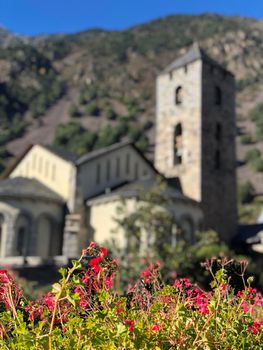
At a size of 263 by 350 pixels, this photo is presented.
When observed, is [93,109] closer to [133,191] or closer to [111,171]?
[111,171]

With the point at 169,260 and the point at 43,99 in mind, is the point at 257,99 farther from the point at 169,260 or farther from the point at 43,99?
the point at 169,260

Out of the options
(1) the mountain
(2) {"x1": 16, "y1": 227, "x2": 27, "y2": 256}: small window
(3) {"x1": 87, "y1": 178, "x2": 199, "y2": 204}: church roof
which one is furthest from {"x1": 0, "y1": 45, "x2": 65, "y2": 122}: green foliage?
(2) {"x1": 16, "y1": 227, "x2": 27, "y2": 256}: small window

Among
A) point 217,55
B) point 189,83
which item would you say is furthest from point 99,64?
point 189,83

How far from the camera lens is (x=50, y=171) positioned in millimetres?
28375

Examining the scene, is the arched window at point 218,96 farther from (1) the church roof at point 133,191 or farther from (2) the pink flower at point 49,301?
(2) the pink flower at point 49,301

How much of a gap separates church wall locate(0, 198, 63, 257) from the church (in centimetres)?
5

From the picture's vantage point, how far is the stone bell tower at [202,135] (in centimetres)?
2877

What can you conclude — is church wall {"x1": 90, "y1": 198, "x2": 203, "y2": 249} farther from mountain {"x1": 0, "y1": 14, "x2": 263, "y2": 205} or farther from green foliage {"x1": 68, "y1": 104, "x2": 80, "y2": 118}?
green foliage {"x1": 68, "y1": 104, "x2": 80, "y2": 118}

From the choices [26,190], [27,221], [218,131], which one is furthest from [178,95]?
[27,221]

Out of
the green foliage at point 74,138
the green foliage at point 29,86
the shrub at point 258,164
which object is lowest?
the shrub at point 258,164

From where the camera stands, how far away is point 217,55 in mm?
131500

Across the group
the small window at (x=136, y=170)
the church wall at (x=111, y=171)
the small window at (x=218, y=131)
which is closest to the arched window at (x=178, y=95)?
the small window at (x=218, y=131)

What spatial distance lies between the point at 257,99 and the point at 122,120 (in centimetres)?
3432

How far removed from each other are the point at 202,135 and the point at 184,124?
1.64 m
